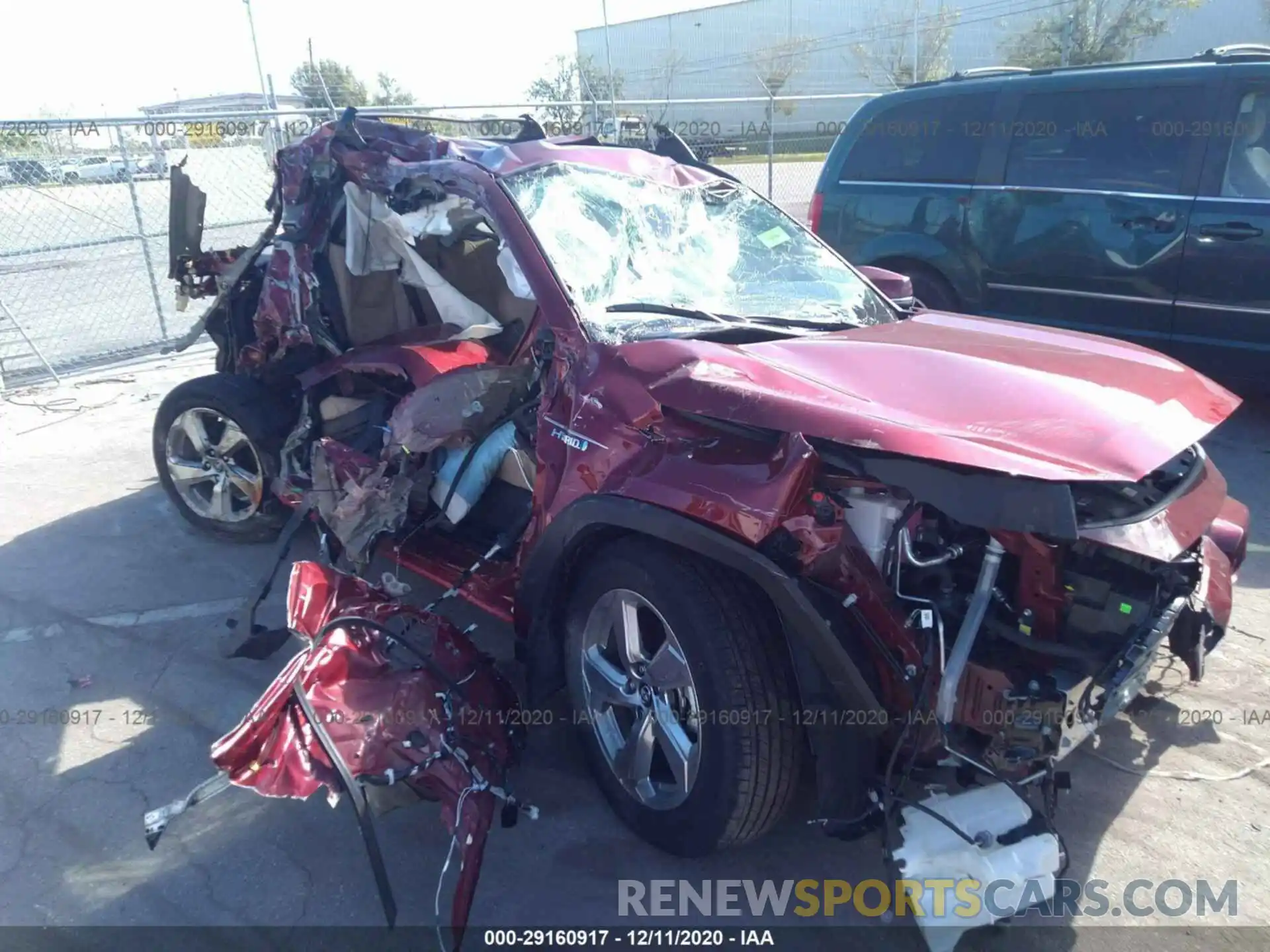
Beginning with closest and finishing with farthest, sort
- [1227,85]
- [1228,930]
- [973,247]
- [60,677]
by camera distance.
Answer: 1. [1228,930]
2. [60,677]
3. [1227,85]
4. [973,247]

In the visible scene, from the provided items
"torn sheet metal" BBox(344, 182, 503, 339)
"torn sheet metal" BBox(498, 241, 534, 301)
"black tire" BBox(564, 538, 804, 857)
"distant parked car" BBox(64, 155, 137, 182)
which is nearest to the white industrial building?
"distant parked car" BBox(64, 155, 137, 182)

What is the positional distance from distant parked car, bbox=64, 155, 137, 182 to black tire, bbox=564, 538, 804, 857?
7883mm

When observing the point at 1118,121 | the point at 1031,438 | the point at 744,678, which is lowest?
the point at 744,678

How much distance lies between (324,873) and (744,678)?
145 cm

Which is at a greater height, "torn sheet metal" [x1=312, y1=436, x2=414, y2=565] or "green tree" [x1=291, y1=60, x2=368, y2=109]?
"green tree" [x1=291, y1=60, x2=368, y2=109]

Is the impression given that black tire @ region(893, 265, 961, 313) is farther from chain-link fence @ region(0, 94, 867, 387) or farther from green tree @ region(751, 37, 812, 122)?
green tree @ region(751, 37, 812, 122)

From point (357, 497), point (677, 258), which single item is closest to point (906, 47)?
point (677, 258)

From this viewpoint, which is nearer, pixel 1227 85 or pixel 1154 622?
pixel 1154 622

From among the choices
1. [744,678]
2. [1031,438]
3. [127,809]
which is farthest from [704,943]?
[127,809]

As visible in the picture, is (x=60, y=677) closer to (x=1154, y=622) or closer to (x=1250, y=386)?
(x=1154, y=622)

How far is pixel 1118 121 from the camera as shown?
5.97m

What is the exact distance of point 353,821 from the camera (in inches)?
120

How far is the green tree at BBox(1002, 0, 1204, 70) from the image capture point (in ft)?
90.7

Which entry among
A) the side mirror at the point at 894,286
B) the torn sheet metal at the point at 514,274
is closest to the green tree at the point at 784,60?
the side mirror at the point at 894,286
